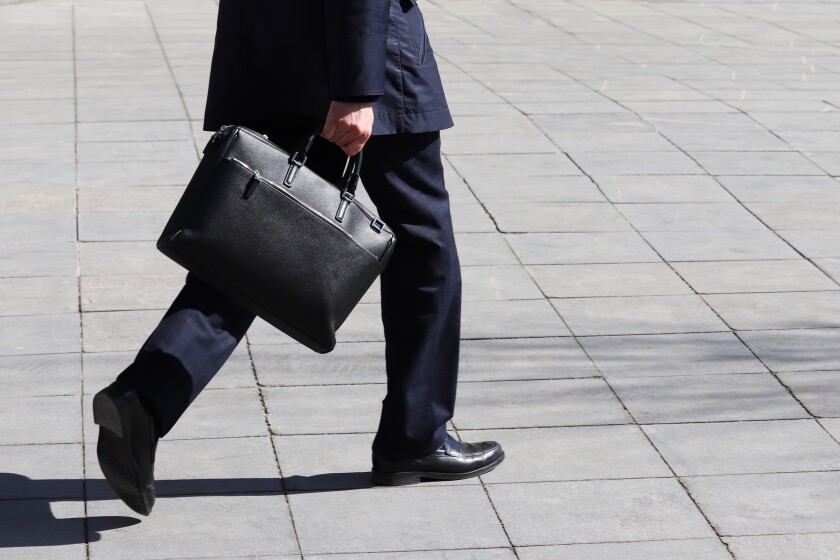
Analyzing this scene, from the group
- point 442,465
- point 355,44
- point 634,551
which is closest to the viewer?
point 355,44

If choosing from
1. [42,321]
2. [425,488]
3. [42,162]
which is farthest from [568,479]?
[42,162]

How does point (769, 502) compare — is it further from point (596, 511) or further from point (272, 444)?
point (272, 444)

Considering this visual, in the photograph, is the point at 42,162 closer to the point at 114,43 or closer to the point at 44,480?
the point at 44,480

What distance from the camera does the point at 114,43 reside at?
459 inches

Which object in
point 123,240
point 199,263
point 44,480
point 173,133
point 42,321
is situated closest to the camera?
point 199,263

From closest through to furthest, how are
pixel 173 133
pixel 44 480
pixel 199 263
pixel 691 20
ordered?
pixel 199 263 → pixel 44 480 → pixel 173 133 → pixel 691 20

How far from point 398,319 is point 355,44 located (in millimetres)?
785

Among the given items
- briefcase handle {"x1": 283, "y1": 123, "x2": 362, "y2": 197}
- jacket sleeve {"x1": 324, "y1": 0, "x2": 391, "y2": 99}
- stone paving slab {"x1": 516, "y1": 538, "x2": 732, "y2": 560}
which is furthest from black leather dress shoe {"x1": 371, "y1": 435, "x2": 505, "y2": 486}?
jacket sleeve {"x1": 324, "y1": 0, "x2": 391, "y2": 99}

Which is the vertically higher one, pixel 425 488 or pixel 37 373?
pixel 425 488

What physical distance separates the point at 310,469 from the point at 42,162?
403 centimetres

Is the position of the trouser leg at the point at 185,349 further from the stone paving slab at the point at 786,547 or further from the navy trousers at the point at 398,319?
the stone paving slab at the point at 786,547

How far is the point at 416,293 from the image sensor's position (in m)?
3.46

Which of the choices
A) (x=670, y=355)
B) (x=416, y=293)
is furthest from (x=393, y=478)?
(x=670, y=355)

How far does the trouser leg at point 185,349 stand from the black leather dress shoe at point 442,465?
55 cm
